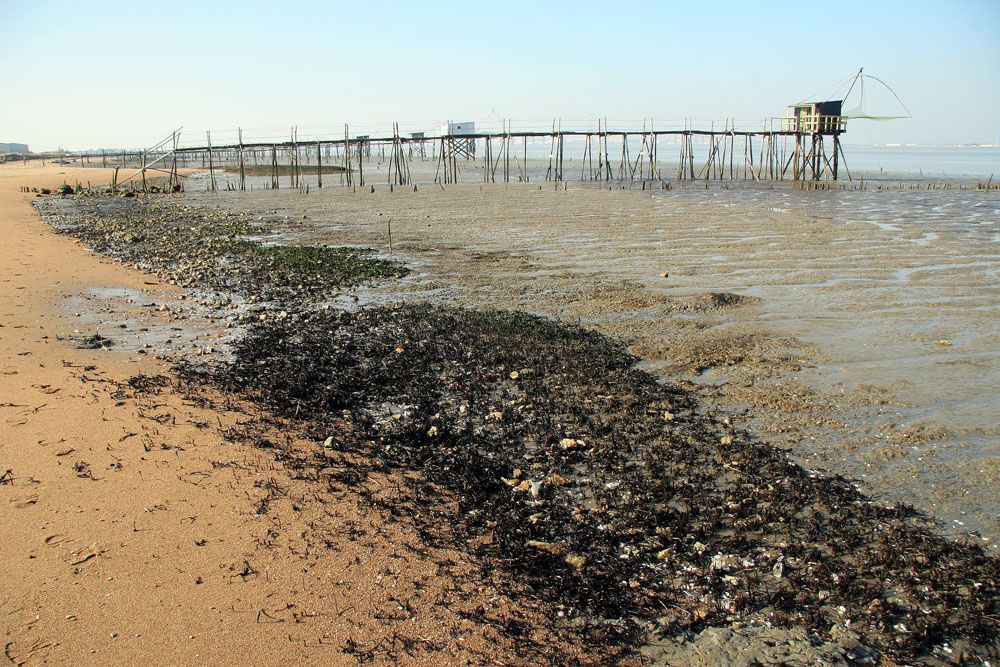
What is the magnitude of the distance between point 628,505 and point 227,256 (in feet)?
44.3

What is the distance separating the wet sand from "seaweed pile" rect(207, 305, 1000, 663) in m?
0.65

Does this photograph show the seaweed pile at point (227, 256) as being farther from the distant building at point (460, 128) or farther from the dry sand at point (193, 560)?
the distant building at point (460, 128)

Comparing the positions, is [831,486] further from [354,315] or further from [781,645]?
[354,315]

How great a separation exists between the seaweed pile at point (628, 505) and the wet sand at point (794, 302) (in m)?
0.65

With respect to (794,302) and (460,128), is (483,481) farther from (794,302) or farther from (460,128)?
(460,128)

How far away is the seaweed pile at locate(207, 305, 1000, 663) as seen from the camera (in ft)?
12.8

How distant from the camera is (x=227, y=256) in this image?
16094 millimetres

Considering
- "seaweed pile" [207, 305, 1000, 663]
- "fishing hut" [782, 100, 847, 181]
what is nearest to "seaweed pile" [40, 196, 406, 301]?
"seaweed pile" [207, 305, 1000, 663]

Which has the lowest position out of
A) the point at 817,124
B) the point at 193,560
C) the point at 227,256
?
the point at 193,560

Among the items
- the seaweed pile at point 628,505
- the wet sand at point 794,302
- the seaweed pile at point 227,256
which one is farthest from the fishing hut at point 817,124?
the seaweed pile at point 628,505

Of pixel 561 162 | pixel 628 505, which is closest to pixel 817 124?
pixel 561 162

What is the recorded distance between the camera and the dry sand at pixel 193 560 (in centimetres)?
363

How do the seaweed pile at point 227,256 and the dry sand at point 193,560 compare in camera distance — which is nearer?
the dry sand at point 193,560

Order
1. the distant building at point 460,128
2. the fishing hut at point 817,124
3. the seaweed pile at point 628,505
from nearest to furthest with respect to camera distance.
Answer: the seaweed pile at point 628,505 < the fishing hut at point 817,124 < the distant building at point 460,128
